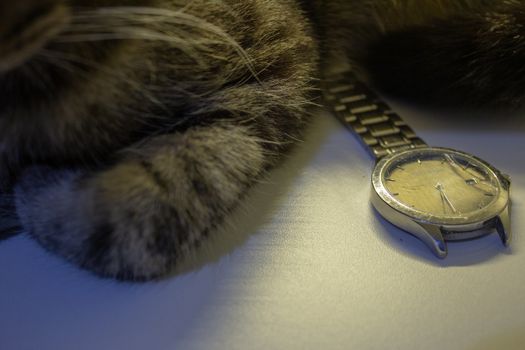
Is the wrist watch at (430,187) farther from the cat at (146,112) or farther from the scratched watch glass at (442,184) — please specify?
the cat at (146,112)

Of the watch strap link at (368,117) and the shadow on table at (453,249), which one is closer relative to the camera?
the shadow on table at (453,249)

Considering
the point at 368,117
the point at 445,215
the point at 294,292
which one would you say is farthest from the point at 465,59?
the point at 294,292

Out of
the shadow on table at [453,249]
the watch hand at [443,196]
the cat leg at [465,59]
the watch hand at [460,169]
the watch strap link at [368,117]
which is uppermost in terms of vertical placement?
the cat leg at [465,59]

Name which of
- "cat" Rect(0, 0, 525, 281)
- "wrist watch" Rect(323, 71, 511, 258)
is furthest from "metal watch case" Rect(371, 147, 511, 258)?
"cat" Rect(0, 0, 525, 281)

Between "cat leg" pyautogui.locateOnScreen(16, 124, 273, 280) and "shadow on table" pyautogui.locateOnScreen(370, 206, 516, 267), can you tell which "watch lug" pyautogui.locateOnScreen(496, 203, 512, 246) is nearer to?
"shadow on table" pyautogui.locateOnScreen(370, 206, 516, 267)

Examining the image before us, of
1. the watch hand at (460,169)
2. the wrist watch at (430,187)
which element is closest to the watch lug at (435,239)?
the wrist watch at (430,187)

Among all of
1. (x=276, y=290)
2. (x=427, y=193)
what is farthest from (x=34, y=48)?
(x=427, y=193)

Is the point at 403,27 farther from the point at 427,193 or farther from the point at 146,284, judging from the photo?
the point at 146,284
